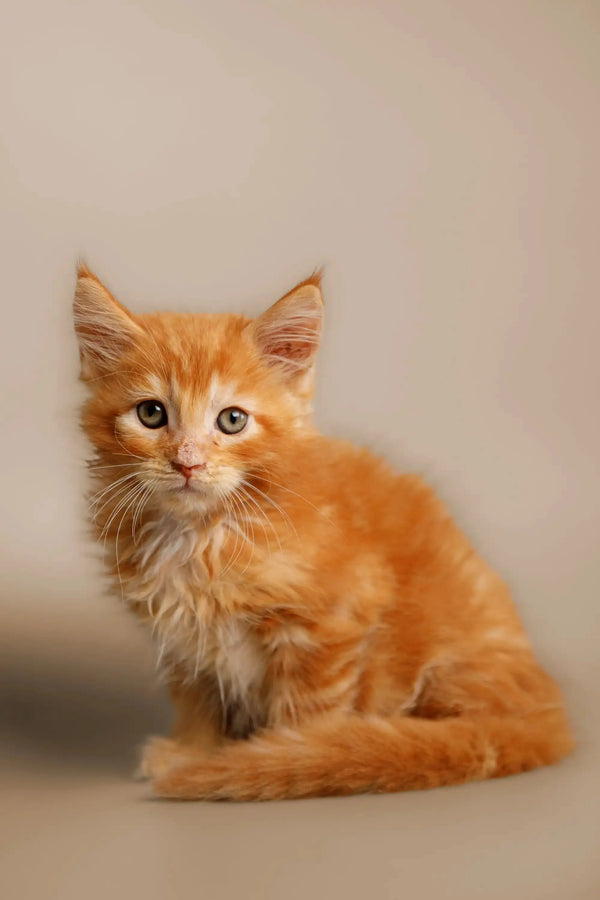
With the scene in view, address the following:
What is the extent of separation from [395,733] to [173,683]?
579mm

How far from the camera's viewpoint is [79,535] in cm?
256

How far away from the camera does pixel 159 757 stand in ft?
8.05

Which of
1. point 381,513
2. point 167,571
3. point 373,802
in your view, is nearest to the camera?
point 373,802

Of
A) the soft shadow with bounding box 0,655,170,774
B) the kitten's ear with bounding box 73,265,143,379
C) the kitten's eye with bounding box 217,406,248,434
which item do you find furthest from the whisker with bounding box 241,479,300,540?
the soft shadow with bounding box 0,655,170,774

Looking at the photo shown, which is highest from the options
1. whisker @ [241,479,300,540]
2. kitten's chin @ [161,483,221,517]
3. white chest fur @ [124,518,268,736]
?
whisker @ [241,479,300,540]

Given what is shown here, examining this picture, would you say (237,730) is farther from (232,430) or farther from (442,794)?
(232,430)

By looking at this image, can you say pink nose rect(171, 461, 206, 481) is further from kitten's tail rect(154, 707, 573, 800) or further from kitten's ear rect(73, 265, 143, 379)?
kitten's tail rect(154, 707, 573, 800)

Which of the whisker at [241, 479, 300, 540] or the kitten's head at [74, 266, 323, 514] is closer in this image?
the kitten's head at [74, 266, 323, 514]

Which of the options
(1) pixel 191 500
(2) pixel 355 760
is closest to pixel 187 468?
(1) pixel 191 500

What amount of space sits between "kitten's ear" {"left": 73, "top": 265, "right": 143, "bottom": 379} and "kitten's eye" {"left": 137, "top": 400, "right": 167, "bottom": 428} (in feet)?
0.39

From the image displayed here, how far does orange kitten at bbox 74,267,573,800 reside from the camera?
2.21 m

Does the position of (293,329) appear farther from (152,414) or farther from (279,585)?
(279,585)

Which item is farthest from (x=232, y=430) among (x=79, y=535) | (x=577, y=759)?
(x=577, y=759)

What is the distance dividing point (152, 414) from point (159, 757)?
710 mm
